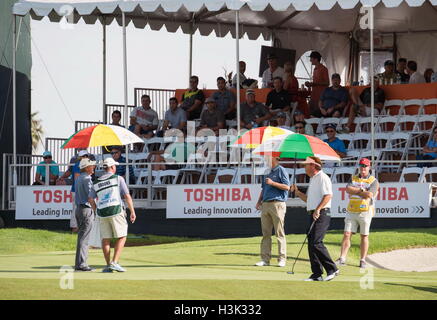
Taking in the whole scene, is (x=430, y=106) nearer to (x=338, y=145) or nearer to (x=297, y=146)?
(x=338, y=145)

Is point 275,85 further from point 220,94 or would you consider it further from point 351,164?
point 351,164

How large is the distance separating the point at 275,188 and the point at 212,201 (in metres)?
6.32

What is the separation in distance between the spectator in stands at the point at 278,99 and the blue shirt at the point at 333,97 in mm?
891

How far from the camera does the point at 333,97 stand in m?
27.8

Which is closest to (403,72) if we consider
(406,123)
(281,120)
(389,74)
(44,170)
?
(389,74)

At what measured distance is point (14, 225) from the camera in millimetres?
26234

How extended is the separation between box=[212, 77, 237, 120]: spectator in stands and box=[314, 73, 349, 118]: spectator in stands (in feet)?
7.15

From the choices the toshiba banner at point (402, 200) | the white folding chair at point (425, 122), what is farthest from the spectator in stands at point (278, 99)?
the toshiba banner at point (402, 200)

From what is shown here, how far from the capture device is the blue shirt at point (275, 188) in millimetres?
18156

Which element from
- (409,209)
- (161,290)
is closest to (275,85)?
(409,209)

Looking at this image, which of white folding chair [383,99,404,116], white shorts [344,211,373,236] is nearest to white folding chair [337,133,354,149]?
white folding chair [383,99,404,116]

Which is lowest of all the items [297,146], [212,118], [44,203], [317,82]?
[44,203]
